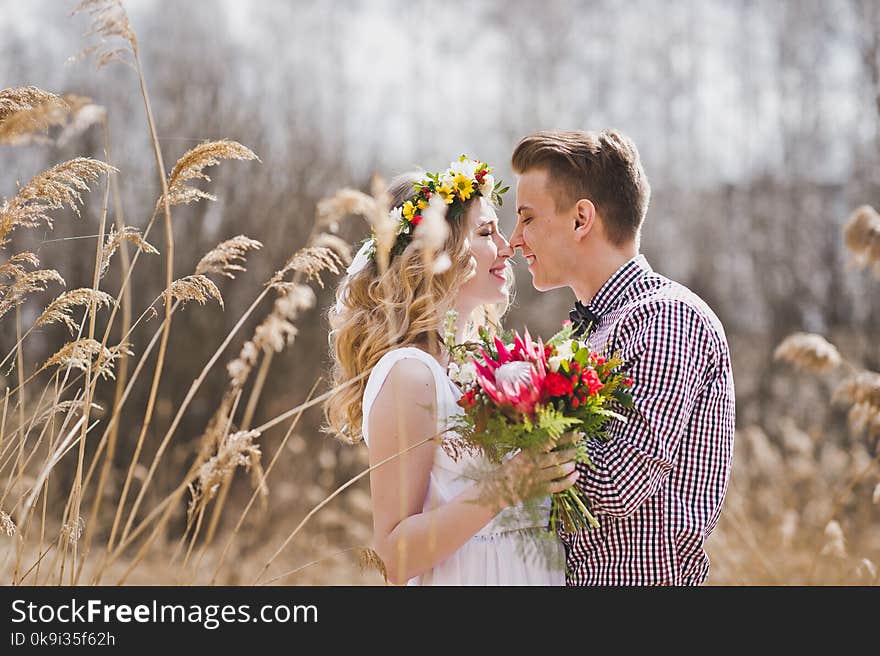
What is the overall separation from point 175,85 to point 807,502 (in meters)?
6.85

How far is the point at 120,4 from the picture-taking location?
6.68ft

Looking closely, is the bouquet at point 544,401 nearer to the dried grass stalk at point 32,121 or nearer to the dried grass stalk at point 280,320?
the dried grass stalk at point 280,320

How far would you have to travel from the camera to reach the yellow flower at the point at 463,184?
3035 mm

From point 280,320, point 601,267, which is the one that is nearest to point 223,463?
point 280,320

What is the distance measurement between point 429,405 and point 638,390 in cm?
57

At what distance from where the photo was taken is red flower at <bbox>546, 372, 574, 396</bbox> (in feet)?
7.19

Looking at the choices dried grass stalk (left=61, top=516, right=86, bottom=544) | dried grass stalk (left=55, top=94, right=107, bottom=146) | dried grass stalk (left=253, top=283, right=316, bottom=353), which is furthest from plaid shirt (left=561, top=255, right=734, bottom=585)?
dried grass stalk (left=55, top=94, right=107, bottom=146)

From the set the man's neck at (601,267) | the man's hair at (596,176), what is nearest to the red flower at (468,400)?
the man's neck at (601,267)

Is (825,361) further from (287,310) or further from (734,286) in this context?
(734,286)

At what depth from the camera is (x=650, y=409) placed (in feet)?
8.04

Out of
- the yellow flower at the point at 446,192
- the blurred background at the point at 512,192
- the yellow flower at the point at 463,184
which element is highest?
the blurred background at the point at 512,192

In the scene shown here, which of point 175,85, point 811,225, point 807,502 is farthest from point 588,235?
point 811,225

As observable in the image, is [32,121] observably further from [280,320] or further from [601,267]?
[601,267]

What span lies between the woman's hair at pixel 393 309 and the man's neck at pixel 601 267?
1.25ft
